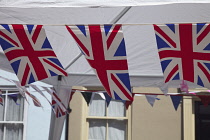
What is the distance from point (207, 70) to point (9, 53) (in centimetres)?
170

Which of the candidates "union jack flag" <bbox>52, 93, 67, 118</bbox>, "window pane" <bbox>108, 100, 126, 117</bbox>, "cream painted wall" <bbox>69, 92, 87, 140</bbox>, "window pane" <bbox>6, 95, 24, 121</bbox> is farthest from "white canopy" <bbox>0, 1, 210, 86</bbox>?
"window pane" <bbox>6, 95, 24, 121</bbox>

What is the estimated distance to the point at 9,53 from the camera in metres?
4.23

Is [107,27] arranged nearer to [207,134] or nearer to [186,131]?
[186,131]

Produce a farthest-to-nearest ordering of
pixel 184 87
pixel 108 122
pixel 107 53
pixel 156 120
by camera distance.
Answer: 1. pixel 108 122
2. pixel 156 120
3. pixel 184 87
4. pixel 107 53

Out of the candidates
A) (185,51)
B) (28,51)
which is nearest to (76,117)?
(28,51)

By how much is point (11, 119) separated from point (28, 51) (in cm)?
539

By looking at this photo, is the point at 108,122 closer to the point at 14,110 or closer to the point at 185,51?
the point at 14,110

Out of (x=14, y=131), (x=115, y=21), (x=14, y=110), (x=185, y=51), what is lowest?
(x=14, y=131)

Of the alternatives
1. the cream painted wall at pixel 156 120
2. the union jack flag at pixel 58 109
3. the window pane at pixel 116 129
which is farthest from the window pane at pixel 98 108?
the union jack flag at pixel 58 109

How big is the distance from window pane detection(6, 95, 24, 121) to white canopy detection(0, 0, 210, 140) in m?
3.60

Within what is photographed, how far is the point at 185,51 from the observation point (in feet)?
12.6

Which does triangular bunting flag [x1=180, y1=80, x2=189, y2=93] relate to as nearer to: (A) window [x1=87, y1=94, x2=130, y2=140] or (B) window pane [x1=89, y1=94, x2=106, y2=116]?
(A) window [x1=87, y1=94, x2=130, y2=140]

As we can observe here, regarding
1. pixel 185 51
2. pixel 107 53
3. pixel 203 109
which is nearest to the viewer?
pixel 185 51

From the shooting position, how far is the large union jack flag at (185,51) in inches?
146
